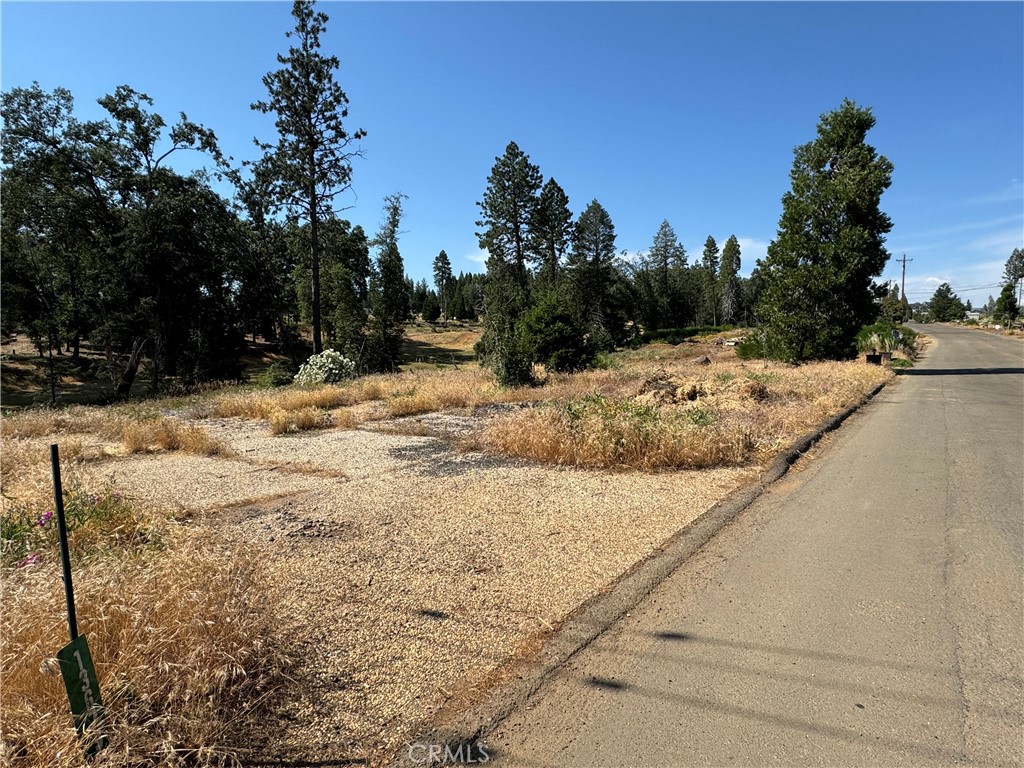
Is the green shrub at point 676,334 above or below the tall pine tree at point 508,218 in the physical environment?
below

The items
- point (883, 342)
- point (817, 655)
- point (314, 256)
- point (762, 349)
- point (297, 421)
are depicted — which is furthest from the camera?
point (883, 342)

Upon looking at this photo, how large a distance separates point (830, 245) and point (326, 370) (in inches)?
801

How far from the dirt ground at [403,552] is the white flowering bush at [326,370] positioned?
11.8m

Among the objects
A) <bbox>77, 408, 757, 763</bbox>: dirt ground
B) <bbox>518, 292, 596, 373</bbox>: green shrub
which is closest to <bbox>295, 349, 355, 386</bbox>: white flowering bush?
<bbox>518, 292, 596, 373</bbox>: green shrub

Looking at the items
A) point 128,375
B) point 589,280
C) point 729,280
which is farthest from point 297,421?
point 729,280

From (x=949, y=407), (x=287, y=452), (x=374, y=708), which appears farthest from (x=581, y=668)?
(x=949, y=407)

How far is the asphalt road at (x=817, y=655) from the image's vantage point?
2.27 m

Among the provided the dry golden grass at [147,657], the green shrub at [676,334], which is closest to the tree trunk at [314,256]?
the dry golden grass at [147,657]

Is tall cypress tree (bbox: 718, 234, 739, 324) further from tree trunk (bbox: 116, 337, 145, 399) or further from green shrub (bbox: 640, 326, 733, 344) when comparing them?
tree trunk (bbox: 116, 337, 145, 399)

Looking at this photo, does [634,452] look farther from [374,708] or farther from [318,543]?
[374,708]

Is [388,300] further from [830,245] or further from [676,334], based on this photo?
[676,334]

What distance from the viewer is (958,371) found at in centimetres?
2017

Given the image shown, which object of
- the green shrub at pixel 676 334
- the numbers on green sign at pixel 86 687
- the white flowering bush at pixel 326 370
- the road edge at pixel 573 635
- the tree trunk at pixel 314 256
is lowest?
the road edge at pixel 573 635

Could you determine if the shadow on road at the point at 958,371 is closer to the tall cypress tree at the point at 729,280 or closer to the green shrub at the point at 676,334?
the green shrub at the point at 676,334
